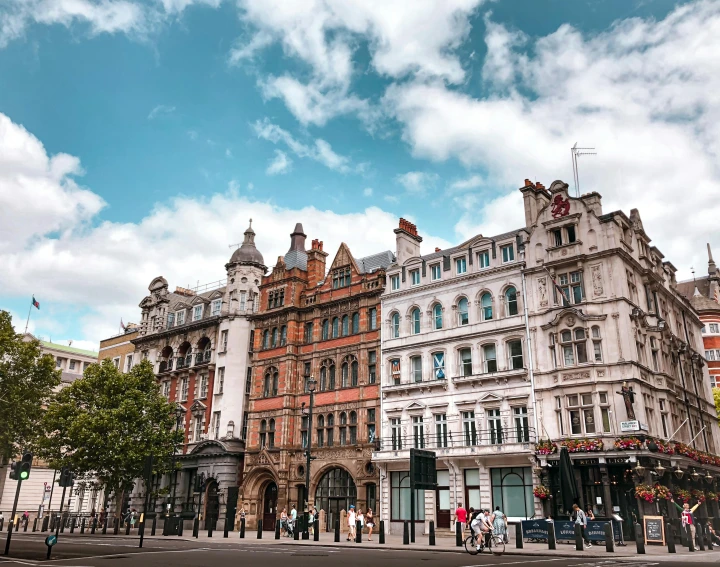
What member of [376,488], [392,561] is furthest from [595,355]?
[392,561]

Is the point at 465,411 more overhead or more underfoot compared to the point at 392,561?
more overhead

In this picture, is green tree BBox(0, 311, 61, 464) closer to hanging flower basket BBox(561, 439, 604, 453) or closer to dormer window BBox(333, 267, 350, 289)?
dormer window BBox(333, 267, 350, 289)

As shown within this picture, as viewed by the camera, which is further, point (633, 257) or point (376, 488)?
point (376, 488)

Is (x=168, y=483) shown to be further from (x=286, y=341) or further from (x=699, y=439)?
Answer: (x=699, y=439)

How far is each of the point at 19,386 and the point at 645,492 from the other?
136ft

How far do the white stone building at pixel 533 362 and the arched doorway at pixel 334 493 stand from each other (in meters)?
3.43

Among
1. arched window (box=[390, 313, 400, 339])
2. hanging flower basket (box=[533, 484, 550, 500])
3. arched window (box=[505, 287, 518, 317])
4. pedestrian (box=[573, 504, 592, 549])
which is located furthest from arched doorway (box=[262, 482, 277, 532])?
pedestrian (box=[573, 504, 592, 549])

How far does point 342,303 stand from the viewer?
45.7m

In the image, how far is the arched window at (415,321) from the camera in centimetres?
4175

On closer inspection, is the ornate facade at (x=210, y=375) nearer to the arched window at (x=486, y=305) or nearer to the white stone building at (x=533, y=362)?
the white stone building at (x=533, y=362)

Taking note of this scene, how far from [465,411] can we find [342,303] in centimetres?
1248

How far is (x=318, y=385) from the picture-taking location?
45406 millimetres

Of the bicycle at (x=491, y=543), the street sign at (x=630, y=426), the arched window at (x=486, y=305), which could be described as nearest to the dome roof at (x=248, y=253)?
the arched window at (x=486, y=305)

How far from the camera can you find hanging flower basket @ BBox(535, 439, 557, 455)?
3259 cm
